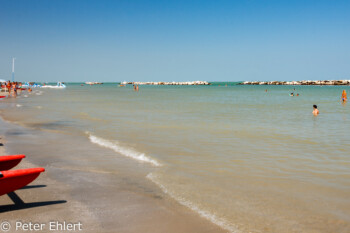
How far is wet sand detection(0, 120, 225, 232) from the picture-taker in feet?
15.6

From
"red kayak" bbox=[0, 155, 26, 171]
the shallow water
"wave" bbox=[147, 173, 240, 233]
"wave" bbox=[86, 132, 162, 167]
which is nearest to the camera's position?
"wave" bbox=[147, 173, 240, 233]

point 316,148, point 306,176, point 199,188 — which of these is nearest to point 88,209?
point 199,188

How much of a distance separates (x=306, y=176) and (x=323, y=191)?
108 cm

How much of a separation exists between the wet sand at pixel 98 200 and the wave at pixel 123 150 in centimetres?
47

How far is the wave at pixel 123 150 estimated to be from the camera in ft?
29.1

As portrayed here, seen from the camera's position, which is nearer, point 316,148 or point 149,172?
point 149,172

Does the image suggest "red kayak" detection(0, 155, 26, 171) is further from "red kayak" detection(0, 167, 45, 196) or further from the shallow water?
the shallow water

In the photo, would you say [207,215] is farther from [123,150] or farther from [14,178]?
[123,150]

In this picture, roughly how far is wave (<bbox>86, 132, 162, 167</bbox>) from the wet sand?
47 centimetres

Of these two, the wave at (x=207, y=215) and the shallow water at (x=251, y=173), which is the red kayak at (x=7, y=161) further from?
the wave at (x=207, y=215)

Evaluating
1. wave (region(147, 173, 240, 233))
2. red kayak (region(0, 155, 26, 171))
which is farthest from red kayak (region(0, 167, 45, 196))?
wave (region(147, 173, 240, 233))

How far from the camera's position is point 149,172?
7633 mm

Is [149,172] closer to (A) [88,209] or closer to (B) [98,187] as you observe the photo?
(B) [98,187]

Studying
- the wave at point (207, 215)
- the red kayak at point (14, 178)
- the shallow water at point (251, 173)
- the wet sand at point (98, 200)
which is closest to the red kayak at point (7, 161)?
the wet sand at point (98, 200)
